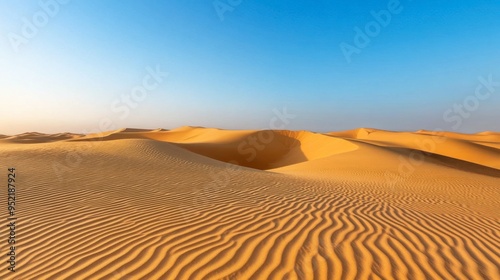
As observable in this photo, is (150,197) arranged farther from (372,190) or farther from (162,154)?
(162,154)

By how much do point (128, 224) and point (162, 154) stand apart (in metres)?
10.5

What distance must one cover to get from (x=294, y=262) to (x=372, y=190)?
678 centimetres

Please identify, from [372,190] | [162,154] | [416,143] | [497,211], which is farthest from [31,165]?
[416,143]

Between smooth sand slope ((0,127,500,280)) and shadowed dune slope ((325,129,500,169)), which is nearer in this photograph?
smooth sand slope ((0,127,500,280))

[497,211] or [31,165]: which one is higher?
[31,165]

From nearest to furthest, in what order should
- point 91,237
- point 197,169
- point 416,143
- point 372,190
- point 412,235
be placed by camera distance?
point 91,237, point 412,235, point 372,190, point 197,169, point 416,143

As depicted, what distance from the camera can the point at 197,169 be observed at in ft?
38.7

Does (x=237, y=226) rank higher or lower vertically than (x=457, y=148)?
higher

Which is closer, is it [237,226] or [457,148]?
[237,226]

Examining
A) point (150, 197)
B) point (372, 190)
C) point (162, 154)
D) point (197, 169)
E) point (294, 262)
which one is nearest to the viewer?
point (294, 262)

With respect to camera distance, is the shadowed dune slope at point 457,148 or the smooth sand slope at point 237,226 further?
the shadowed dune slope at point 457,148

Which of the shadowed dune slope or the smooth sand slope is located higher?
the smooth sand slope

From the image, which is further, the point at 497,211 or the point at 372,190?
the point at 372,190

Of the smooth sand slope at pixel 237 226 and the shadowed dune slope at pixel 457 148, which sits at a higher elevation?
the smooth sand slope at pixel 237 226
